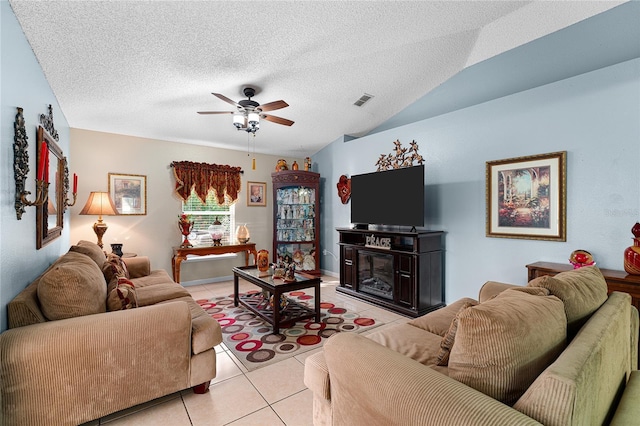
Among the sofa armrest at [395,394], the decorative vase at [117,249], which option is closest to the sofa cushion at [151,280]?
the decorative vase at [117,249]

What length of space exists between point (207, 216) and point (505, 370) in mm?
4976

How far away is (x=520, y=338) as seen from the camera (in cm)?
94

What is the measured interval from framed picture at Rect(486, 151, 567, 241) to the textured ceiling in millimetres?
1211

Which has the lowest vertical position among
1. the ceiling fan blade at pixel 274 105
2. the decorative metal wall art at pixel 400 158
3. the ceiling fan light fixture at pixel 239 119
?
the decorative metal wall art at pixel 400 158

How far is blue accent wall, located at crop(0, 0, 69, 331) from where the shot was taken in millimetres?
1553

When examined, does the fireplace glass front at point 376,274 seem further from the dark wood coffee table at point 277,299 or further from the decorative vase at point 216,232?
the decorative vase at point 216,232

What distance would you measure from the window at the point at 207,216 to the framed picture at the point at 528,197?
4188 mm

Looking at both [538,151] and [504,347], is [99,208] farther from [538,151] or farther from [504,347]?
[538,151]

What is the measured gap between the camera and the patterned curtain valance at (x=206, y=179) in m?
4.73

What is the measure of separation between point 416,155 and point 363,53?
172 centimetres

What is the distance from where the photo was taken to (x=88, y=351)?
1.61 m

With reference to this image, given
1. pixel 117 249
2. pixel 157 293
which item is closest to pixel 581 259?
pixel 157 293

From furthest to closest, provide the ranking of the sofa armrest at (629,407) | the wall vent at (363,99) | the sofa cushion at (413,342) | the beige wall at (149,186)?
the beige wall at (149,186)
the wall vent at (363,99)
the sofa cushion at (413,342)
the sofa armrest at (629,407)

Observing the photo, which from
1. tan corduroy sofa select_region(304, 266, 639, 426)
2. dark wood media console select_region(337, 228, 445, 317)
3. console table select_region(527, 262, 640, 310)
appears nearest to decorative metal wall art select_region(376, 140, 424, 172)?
dark wood media console select_region(337, 228, 445, 317)
